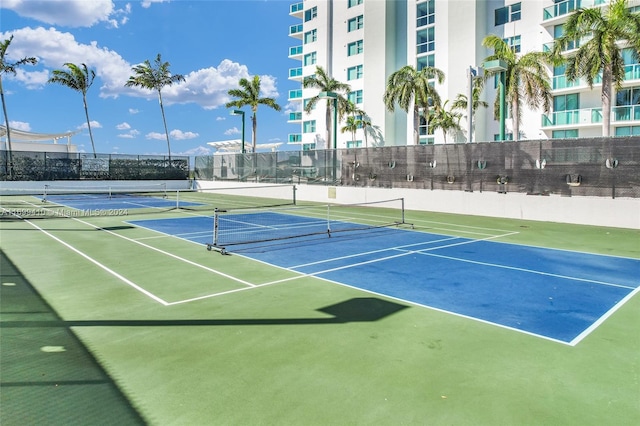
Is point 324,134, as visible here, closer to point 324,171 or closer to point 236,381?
point 324,171

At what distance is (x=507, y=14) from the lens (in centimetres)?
4016

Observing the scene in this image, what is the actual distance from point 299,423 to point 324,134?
5263 cm

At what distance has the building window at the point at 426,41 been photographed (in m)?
44.8

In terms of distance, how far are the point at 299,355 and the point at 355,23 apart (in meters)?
52.2

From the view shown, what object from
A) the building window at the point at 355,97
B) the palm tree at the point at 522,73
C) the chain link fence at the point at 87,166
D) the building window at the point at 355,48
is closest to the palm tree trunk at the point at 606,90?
the palm tree at the point at 522,73

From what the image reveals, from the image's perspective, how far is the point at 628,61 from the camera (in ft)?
112

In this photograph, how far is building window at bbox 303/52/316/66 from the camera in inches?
2230

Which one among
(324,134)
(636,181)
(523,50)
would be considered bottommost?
(636,181)

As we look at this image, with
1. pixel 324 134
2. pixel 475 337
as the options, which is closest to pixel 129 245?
pixel 475 337

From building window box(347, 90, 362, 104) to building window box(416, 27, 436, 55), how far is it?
7.94m

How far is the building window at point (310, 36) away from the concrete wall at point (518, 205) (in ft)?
113

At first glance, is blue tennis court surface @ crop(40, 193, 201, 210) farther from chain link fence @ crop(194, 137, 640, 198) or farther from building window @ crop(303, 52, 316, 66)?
building window @ crop(303, 52, 316, 66)

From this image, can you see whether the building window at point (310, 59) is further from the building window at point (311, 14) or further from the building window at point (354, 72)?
the building window at point (354, 72)

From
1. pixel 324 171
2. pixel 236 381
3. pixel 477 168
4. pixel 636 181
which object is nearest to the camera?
pixel 236 381
